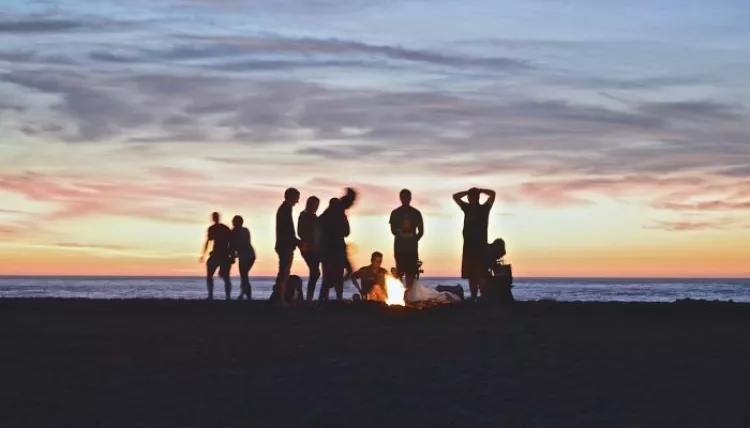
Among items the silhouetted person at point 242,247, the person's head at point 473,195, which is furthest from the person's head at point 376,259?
the silhouetted person at point 242,247

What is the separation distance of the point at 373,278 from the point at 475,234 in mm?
2433

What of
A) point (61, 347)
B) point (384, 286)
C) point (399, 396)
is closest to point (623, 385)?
point (399, 396)

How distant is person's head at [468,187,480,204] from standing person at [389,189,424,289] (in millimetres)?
968

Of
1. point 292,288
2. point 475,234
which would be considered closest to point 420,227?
point 475,234

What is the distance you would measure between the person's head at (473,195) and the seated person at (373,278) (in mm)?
2345

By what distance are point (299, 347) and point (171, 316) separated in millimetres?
5662

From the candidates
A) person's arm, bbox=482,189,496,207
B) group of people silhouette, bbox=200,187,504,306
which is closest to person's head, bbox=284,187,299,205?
group of people silhouette, bbox=200,187,504,306

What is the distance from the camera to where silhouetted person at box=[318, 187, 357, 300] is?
2238 cm

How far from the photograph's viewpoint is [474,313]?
18719 mm

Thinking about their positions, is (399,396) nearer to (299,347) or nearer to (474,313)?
(299,347)

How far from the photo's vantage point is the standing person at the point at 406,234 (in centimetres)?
2227

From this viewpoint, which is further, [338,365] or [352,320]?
[352,320]

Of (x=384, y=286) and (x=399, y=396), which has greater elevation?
(x=384, y=286)

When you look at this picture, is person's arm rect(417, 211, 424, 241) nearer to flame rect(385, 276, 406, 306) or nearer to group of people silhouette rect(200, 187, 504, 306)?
group of people silhouette rect(200, 187, 504, 306)
